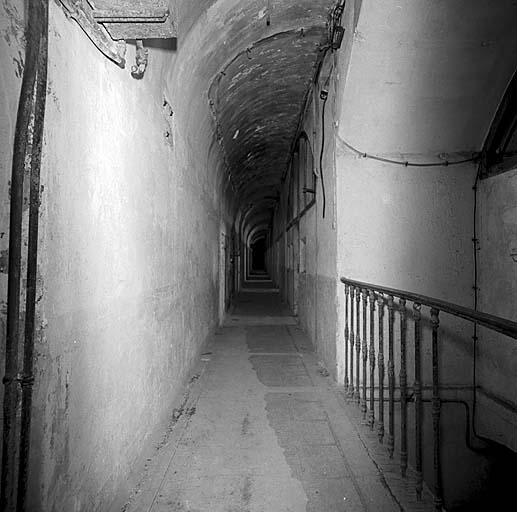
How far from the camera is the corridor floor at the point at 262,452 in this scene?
220 cm

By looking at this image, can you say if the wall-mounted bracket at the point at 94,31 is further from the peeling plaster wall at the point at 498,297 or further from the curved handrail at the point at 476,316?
the peeling plaster wall at the point at 498,297

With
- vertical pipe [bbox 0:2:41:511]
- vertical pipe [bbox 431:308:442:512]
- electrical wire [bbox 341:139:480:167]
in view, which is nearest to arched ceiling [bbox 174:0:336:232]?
electrical wire [bbox 341:139:480:167]

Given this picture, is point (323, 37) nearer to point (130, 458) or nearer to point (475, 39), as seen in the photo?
point (475, 39)

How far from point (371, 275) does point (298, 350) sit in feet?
7.02

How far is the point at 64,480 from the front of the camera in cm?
154

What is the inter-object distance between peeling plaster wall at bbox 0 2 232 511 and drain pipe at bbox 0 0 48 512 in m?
0.04

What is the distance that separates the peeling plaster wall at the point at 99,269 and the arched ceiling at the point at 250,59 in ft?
1.31

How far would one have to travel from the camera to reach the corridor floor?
220 centimetres

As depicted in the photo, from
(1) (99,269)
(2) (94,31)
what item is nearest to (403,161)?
(2) (94,31)

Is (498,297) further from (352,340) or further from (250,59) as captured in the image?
(250,59)

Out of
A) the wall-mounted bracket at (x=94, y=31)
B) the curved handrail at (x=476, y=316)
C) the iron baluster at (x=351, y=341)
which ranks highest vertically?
the wall-mounted bracket at (x=94, y=31)

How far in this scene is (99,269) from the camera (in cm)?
187

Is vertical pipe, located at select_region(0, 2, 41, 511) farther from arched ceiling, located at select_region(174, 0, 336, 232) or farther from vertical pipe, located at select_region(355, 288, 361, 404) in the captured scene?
vertical pipe, located at select_region(355, 288, 361, 404)

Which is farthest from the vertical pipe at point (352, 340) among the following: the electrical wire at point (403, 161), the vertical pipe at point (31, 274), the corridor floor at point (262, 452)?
the vertical pipe at point (31, 274)
